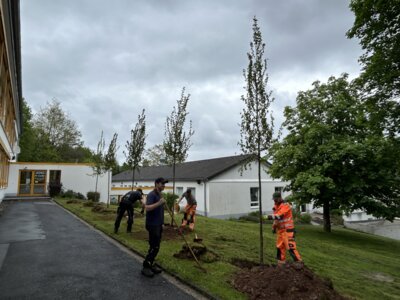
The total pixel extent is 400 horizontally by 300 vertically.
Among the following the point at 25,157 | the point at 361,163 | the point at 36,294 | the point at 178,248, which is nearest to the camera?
the point at 36,294

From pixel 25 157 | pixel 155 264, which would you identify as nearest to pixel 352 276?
pixel 155 264

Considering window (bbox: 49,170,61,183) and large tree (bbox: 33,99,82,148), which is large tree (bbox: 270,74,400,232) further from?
large tree (bbox: 33,99,82,148)

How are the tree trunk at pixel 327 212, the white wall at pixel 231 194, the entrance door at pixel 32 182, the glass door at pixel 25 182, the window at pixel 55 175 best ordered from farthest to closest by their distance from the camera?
the window at pixel 55 175 → the entrance door at pixel 32 182 → the glass door at pixel 25 182 → the white wall at pixel 231 194 → the tree trunk at pixel 327 212

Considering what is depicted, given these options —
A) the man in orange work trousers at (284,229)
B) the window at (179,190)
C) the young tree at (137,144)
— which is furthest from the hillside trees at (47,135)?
the man in orange work trousers at (284,229)

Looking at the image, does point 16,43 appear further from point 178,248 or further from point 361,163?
point 361,163

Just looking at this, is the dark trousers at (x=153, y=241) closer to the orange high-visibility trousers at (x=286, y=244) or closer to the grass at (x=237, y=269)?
the grass at (x=237, y=269)

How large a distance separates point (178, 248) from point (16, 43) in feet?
29.5

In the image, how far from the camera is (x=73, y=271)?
210 inches

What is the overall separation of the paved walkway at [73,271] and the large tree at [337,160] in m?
10.9

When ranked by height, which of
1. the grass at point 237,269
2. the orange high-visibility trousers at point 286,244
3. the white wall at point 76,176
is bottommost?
the grass at point 237,269

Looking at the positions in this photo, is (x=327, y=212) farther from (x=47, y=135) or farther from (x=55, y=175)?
(x=47, y=135)

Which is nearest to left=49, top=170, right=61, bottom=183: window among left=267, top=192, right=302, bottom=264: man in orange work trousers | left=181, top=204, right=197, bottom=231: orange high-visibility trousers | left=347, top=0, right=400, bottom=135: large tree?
left=181, top=204, right=197, bottom=231: orange high-visibility trousers

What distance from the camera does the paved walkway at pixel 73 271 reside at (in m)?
4.36

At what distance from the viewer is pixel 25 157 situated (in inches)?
1510
